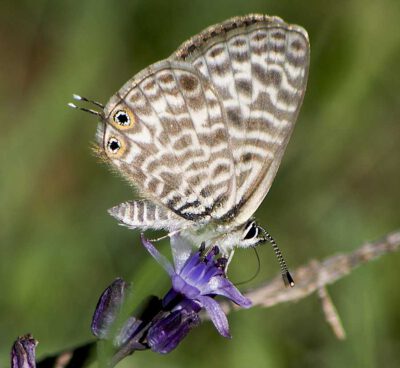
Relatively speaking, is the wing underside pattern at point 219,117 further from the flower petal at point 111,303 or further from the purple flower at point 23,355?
the purple flower at point 23,355

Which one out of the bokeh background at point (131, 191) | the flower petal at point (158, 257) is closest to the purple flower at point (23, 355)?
the flower petal at point (158, 257)

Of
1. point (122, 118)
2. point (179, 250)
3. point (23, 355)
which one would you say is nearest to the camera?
point (23, 355)

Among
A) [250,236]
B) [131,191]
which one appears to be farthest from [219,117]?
[131,191]

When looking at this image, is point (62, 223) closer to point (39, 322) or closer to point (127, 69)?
point (39, 322)

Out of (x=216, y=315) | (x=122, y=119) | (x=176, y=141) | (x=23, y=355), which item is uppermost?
(x=122, y=119)

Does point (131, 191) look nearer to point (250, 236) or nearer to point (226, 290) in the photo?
point (250, 236)

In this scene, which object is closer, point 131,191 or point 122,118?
point 122,118
